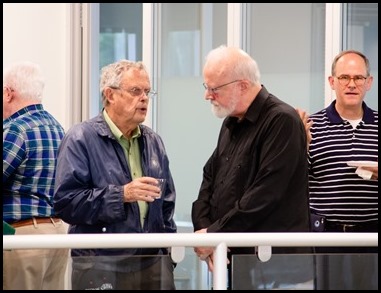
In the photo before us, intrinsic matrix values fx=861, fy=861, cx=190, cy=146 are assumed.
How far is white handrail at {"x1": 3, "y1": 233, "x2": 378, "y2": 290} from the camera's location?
274 cm

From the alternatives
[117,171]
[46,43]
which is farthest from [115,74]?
[46,43]

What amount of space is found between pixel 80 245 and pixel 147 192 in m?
0.66

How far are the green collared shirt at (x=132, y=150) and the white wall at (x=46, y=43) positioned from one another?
1.85 metres

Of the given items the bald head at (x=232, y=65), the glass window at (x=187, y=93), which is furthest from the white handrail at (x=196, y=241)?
the glass window at (x=187, y=93)

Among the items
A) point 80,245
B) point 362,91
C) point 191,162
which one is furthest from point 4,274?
point 191,162

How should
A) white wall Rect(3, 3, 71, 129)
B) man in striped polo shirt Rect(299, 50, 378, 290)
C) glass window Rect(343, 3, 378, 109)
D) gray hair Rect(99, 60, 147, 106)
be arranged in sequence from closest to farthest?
gray hair Rect(99, 60, 147, 106), man in striped polo shirt Rect(299, 50, 378, 290), glass window Rect(343, 3, 378, 109), white wall Rect(3, 3, 71, 129)

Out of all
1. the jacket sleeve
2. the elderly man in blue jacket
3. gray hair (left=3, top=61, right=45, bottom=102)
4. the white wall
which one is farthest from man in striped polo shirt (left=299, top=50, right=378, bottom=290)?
the white wall

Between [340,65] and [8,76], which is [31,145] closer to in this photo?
[8,76]

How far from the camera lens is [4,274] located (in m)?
3.10

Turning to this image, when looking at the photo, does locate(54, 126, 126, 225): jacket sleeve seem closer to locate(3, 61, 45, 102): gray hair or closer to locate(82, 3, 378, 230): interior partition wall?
locate(3, 61, 45, 102): gray hair

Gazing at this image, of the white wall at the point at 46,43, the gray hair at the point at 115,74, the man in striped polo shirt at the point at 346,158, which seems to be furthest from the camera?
the white wall at the point at 46,43

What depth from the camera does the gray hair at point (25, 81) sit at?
4.02 m

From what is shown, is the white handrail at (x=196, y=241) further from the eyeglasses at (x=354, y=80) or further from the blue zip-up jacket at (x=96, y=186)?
the eyeglasses at (x=354, y=80)

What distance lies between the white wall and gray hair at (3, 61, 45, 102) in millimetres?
1260
